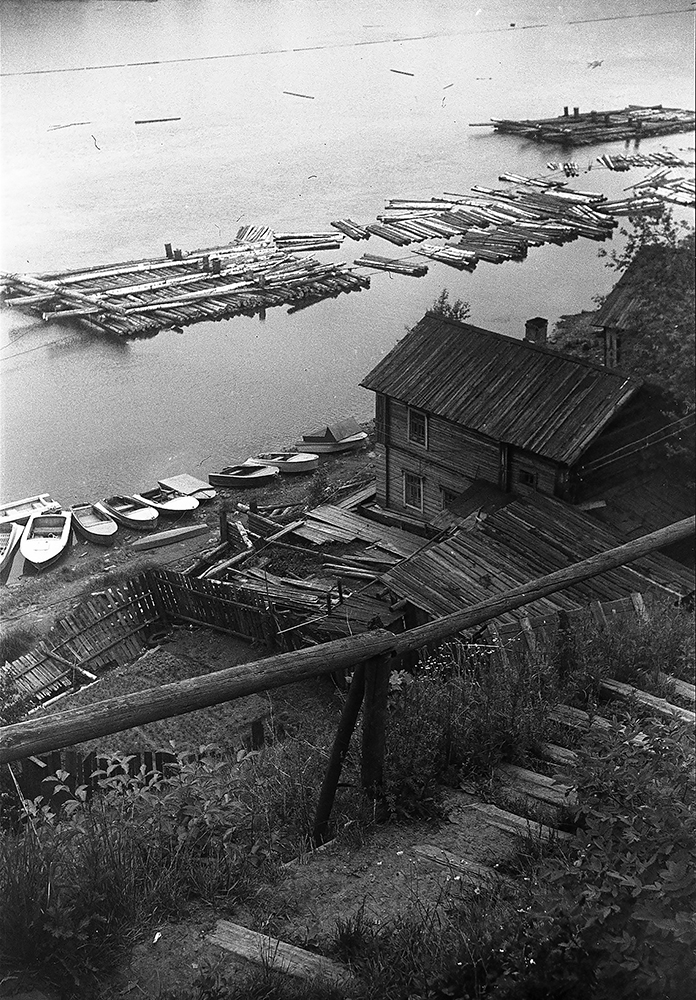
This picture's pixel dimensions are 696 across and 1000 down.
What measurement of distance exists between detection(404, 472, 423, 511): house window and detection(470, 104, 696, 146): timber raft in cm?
142

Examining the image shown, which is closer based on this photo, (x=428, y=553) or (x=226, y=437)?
(x=226, y=437)

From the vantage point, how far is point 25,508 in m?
3.09

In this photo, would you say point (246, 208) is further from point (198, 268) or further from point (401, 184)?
point (401, 184)

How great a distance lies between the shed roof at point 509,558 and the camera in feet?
12.4

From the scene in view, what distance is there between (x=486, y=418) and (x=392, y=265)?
71 cm

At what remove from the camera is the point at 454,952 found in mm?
1932

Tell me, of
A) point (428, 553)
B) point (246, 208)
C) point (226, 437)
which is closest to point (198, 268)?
point (246, 208)

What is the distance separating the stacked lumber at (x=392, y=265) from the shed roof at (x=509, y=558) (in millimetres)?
904

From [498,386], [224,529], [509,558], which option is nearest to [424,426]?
[498,386]

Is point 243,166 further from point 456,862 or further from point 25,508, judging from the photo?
point 456,862

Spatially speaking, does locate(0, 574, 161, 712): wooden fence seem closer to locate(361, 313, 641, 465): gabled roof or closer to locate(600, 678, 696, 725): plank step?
locate(361, 313, 641, 465): gabled roof

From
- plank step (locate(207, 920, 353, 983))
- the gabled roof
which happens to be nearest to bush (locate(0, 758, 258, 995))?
plank step (locate(207, 920, 353, 983))

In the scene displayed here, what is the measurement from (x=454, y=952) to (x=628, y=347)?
314cm

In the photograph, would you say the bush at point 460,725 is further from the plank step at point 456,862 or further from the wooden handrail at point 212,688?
the wooden handrail at point 212,688
